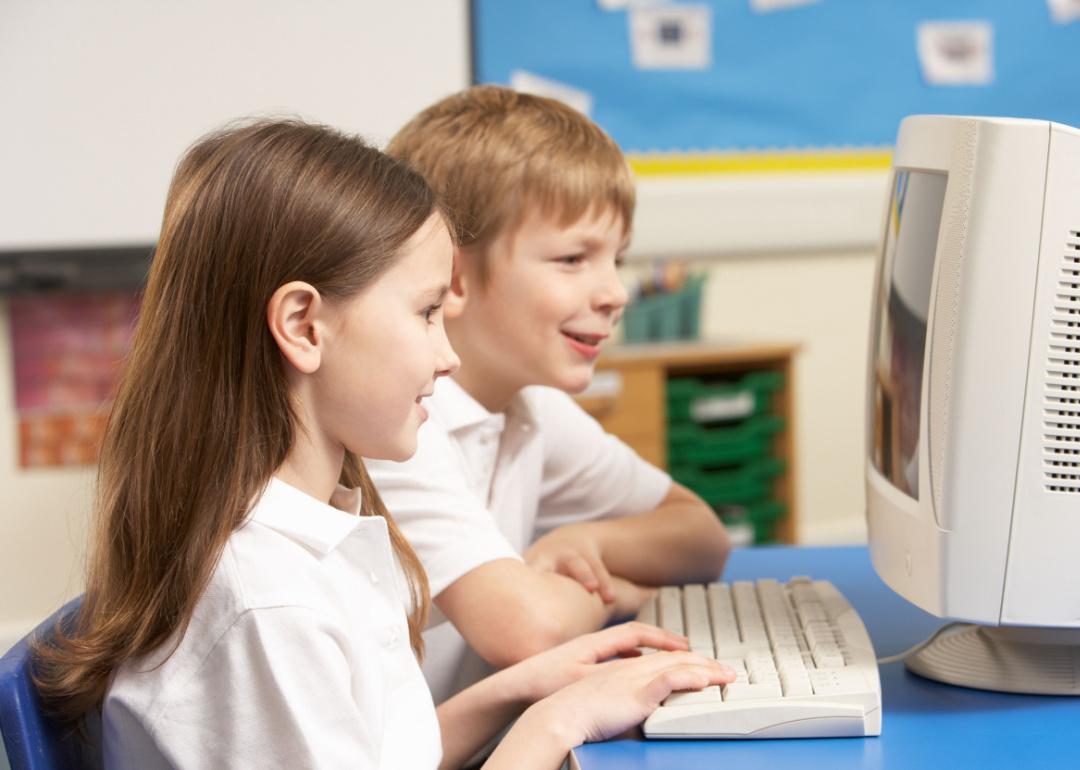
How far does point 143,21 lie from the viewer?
2686 mm

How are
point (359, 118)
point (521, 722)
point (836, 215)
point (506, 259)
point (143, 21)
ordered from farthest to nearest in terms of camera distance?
point (836, 215)
point (359, 118)
point (143, 21)
point (506, 259)
point (521, 722)

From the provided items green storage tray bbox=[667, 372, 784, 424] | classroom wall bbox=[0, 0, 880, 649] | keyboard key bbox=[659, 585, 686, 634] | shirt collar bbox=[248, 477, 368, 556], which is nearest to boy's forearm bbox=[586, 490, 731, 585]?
keyboard key bbox=[659, 585, 686, 634]

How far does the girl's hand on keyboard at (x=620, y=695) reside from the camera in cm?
86

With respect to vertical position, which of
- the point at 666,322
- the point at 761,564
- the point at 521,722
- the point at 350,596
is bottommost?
the point at 666,322

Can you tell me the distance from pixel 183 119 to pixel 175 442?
2083 mm

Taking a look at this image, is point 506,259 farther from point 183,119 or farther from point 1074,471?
point 183,119

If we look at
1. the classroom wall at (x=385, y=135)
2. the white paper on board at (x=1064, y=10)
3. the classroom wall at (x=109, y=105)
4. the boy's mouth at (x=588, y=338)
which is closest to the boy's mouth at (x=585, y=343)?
the boy's mouth at (x=588, y=338)

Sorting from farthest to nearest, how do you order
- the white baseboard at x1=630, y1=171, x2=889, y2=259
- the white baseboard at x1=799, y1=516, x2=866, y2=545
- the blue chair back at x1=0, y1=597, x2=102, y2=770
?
the white baseboard at x1=799, y1=516, x2=866, y2=545 < the white baseboard at x1=630, y1=171, x2=889, y2=259 < the blue chair back at x1=0, y1=597, x2=102, y2=770

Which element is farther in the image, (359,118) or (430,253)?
(359,118)

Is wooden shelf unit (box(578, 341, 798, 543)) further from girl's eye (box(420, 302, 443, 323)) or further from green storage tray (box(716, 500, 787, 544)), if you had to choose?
girl's eye (box(420, 302, 443, 323))

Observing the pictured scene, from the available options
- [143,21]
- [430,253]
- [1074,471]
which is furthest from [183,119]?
[1074,471]

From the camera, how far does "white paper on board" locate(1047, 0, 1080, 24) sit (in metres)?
3.49

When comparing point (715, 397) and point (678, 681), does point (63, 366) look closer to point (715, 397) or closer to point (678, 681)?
point (715, 397)

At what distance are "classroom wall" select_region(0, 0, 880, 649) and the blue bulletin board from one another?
0.53 feet
